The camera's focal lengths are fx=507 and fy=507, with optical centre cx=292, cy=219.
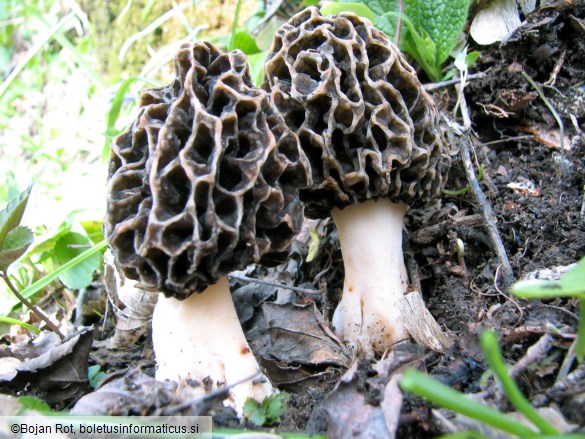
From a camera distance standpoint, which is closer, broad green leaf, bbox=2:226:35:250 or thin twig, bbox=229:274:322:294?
broad green leaf, bbox=2:226:35:250

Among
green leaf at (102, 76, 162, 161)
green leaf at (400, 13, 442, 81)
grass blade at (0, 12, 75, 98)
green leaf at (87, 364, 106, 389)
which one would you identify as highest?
grass blade at (0, 12, 75, 98)

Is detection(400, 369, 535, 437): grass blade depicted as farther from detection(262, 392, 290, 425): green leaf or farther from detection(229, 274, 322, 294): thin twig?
detection(229, 274, 322, 294): thin twig

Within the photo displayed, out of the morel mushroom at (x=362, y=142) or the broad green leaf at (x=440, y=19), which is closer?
the morel mushroom at (x=362, y=142)

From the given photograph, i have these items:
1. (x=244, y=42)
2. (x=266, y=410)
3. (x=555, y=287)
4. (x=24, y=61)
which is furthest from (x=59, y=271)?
(x=555, y=287)

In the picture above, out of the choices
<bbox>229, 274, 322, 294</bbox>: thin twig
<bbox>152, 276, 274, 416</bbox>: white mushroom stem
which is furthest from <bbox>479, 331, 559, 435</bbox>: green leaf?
<bbox>229, 274, 322, 294</bbox>: thin twig

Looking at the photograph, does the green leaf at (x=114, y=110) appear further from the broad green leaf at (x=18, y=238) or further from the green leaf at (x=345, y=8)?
the broad green leaf at (x=18, y=238)

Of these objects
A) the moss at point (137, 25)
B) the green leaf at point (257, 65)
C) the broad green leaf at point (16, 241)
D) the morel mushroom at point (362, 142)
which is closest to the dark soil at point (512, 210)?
the morel mushroom at point (362, 142)

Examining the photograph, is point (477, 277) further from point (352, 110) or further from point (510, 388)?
point (510, 388)
